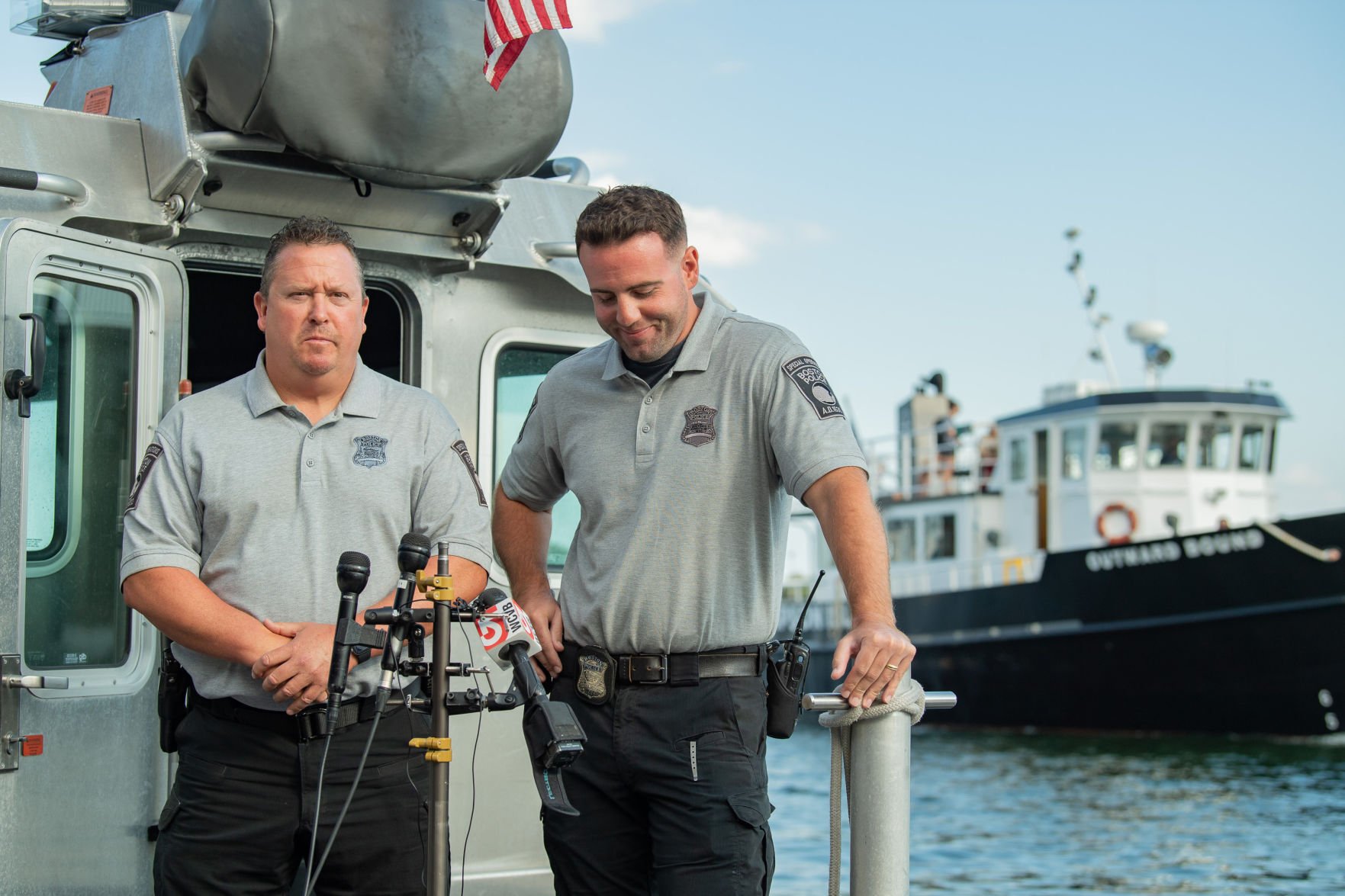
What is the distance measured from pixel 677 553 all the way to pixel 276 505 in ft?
2.70

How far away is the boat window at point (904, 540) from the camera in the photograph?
22562 mm

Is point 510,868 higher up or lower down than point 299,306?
lower down

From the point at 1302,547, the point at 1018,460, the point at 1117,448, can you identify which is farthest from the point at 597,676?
the point at 1018,460

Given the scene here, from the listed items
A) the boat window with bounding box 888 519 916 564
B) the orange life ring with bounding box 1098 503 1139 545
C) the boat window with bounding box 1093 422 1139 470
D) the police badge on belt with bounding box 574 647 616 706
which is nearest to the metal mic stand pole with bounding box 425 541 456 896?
the police badge on belt with bounding box 574 647 616 706

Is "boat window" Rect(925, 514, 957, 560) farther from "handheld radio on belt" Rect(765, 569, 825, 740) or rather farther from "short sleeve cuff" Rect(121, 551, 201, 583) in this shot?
"short sleeve cuff" Rect(121, 551, 201, 583)

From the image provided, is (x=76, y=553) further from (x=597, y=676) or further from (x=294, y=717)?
(x=597, y=676)

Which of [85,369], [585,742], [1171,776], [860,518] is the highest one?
[85,369]

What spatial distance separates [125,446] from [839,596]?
2093cm

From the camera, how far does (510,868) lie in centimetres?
432

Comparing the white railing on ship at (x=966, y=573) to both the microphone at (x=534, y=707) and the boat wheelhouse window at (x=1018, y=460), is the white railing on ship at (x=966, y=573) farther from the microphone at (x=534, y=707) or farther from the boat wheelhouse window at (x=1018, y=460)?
the microphone at (x=534, y=707)

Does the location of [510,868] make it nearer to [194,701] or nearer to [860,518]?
[194,701]

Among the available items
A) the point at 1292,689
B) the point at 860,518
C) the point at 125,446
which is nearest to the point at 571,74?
the point at 125,446

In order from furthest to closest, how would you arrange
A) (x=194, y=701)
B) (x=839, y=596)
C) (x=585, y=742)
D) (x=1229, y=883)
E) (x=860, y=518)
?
(x=839, y=596) < (x=1229, y=883) < (x=194, y=701) < (x=585, y=742) < (x=860, y=518)

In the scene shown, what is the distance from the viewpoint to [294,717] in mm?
2967
